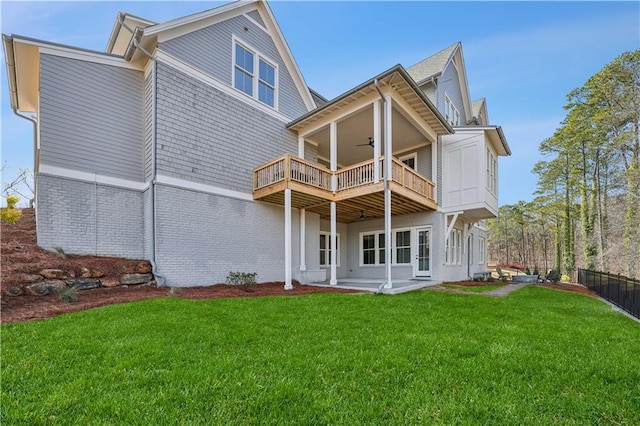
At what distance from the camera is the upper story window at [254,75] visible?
1085 cm

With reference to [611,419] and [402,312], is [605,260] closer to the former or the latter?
→ [402,312]

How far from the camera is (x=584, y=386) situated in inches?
115

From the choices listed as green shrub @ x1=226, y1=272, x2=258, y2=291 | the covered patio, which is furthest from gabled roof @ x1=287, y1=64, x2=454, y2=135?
green shrub @ x1=226, y1=272, x2=258, y2=291

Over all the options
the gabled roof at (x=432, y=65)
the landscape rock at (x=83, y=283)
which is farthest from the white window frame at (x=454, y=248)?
the landscape rock at (x=83, y=283)

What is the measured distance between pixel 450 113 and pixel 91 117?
584 inches

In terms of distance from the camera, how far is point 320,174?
10586 mm

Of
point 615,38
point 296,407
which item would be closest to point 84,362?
point 296,407

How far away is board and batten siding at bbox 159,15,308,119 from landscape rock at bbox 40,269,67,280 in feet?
21.9

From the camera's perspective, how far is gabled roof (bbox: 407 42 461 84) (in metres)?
14.0

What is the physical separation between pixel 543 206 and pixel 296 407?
31.4 m

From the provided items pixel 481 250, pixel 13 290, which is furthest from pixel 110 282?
pixel 481 250

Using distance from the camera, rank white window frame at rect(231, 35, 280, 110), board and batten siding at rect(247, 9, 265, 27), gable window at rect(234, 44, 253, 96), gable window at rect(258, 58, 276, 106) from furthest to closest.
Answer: gable window at rect(258, 58, 276, 106) < board and batten siding at rect(247, 9, 265, 27) < gable window at rect(234, 44, 253, 96) < white window frame at rect(231, 35, 280, 110)

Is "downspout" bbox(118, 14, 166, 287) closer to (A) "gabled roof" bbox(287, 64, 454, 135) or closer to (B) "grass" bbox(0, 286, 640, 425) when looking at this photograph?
(B) "grass" bbox(0, 286, 640, 425)

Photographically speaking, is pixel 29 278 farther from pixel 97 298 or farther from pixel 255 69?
pixel 255 69
